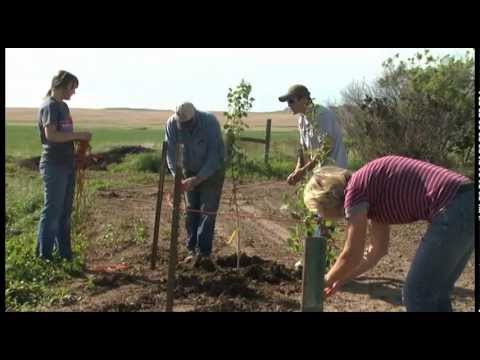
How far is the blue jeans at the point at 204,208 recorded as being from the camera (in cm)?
626

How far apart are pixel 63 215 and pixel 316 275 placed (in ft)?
12.2

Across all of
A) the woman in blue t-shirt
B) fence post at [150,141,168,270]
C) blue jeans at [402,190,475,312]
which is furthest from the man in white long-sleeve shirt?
blue jeans at [402,190,475,312]

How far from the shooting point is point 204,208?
6289 mm

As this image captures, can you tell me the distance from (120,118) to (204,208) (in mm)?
58579

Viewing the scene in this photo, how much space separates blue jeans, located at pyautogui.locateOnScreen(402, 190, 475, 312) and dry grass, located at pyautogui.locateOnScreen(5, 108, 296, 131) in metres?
41.0

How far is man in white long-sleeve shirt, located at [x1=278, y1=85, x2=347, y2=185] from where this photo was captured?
557 cm

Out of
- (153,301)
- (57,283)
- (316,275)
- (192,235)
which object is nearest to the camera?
(316,275)

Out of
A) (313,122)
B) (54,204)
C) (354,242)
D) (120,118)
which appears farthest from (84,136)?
(120,118)

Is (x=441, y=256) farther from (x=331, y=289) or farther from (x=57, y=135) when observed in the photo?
(x=57, y=135)

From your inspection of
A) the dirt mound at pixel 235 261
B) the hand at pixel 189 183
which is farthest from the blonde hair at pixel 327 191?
the dirt mound at pixel 235 261

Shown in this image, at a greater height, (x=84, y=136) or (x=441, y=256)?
(x=84, y=136)

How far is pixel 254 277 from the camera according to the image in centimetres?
588

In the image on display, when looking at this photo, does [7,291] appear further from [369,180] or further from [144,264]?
[369,180]

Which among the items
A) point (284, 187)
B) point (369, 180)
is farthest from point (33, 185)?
point (369, 180)
